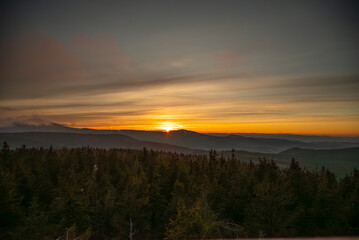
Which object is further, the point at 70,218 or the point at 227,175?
the point at 227,175

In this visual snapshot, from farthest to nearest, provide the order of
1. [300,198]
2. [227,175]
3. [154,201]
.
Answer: [227,175] → [154,201] → [300,198]

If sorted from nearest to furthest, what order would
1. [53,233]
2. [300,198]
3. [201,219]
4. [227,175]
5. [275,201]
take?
1. [201,219]
2. [53,233]
3. [275,201]
4. [300,198]
5. [227,175]

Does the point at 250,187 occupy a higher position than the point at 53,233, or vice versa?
the point at 250,187

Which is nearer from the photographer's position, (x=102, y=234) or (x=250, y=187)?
(x=102, y=234)

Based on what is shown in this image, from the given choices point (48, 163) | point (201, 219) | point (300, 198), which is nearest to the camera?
point (201, 219)

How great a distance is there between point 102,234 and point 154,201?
37.1 ft

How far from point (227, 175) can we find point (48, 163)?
47166 mm

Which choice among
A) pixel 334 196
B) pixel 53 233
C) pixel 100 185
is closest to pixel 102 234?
pixel 53 233

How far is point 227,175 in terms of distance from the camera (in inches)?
2331

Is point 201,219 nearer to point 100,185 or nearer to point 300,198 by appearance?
point 300,198

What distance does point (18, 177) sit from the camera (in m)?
50.7

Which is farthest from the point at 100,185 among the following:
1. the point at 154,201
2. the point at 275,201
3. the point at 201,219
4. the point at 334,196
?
the point at 334,196

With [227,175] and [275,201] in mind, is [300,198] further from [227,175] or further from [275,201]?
[227,175]

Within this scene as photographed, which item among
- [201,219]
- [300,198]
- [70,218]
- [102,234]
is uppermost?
[201,219]
